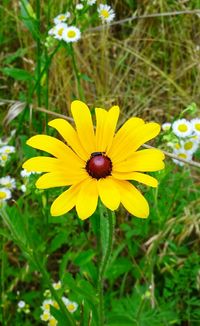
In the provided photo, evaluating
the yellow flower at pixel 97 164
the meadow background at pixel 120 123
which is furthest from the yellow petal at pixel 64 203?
the meadow background at pixel 120 123

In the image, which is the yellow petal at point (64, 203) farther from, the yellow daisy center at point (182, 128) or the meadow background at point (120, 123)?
the yellow daisy center at point (182, 128)

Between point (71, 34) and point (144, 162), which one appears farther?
point (71, 34)

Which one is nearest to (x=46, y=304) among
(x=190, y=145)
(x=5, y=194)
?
(x=5, y=194)

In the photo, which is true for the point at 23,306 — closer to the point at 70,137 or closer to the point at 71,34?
the point at 70,137

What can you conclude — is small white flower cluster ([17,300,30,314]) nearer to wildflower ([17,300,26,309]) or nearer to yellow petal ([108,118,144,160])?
wildflower ([17,300,26,309])

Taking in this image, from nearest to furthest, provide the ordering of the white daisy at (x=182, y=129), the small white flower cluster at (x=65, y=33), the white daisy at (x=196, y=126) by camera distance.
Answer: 1. the white daisy at (x=182, y=129)
2. the white daisy at (x=196, y=126)
3. the small white flower cluster at (x=65, y=33)

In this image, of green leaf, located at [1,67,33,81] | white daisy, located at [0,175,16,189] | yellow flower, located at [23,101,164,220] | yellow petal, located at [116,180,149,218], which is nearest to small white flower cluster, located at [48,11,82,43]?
green leaf, located at [1,67,33,81]
